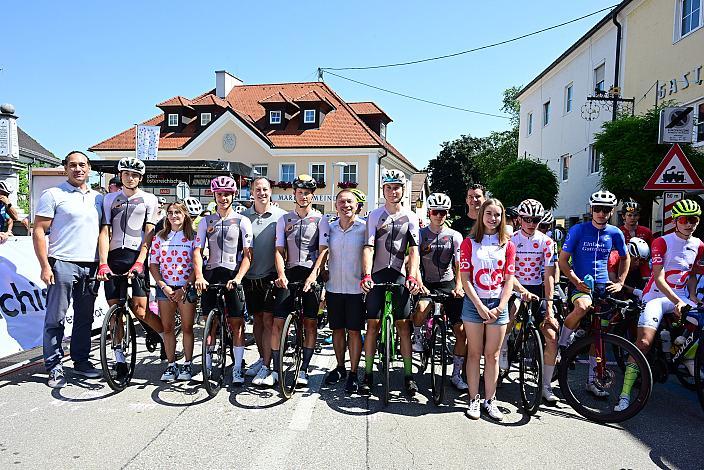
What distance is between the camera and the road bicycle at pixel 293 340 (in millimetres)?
5348

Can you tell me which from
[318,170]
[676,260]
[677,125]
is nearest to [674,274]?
[676,260]

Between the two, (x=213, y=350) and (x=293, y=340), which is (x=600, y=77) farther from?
(x=213, y=350)

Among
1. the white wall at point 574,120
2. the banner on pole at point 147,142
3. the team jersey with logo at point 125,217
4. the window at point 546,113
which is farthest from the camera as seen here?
the window at point 546,113

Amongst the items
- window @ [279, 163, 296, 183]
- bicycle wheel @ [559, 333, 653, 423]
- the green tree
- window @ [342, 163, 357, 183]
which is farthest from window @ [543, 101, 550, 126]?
bicycle wheel @ [559, 333, 653, 423]

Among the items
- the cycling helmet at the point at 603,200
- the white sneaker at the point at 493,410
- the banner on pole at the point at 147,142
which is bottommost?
the white sneaker at the point at 493,410

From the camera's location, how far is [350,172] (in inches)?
1425

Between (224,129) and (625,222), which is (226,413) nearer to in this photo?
(625,222)

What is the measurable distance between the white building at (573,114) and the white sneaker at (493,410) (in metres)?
18.9

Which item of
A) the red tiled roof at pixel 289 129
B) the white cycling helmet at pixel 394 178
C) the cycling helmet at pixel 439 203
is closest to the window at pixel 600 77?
the red tiled roof at pixel 289 129

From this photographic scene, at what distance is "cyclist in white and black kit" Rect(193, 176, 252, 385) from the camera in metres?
5.62

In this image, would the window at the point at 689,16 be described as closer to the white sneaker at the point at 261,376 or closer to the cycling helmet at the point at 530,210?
the cycling helmet at the point at 530,210

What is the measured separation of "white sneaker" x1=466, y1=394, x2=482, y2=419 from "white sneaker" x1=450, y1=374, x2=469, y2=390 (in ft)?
2.35

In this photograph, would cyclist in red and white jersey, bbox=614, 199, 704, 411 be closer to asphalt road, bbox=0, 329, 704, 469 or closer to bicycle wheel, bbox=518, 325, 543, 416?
asphalt road, bbox=0, 329, 704, 469

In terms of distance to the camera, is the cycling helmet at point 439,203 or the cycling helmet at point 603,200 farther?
the cycling helmet at point 439,203
